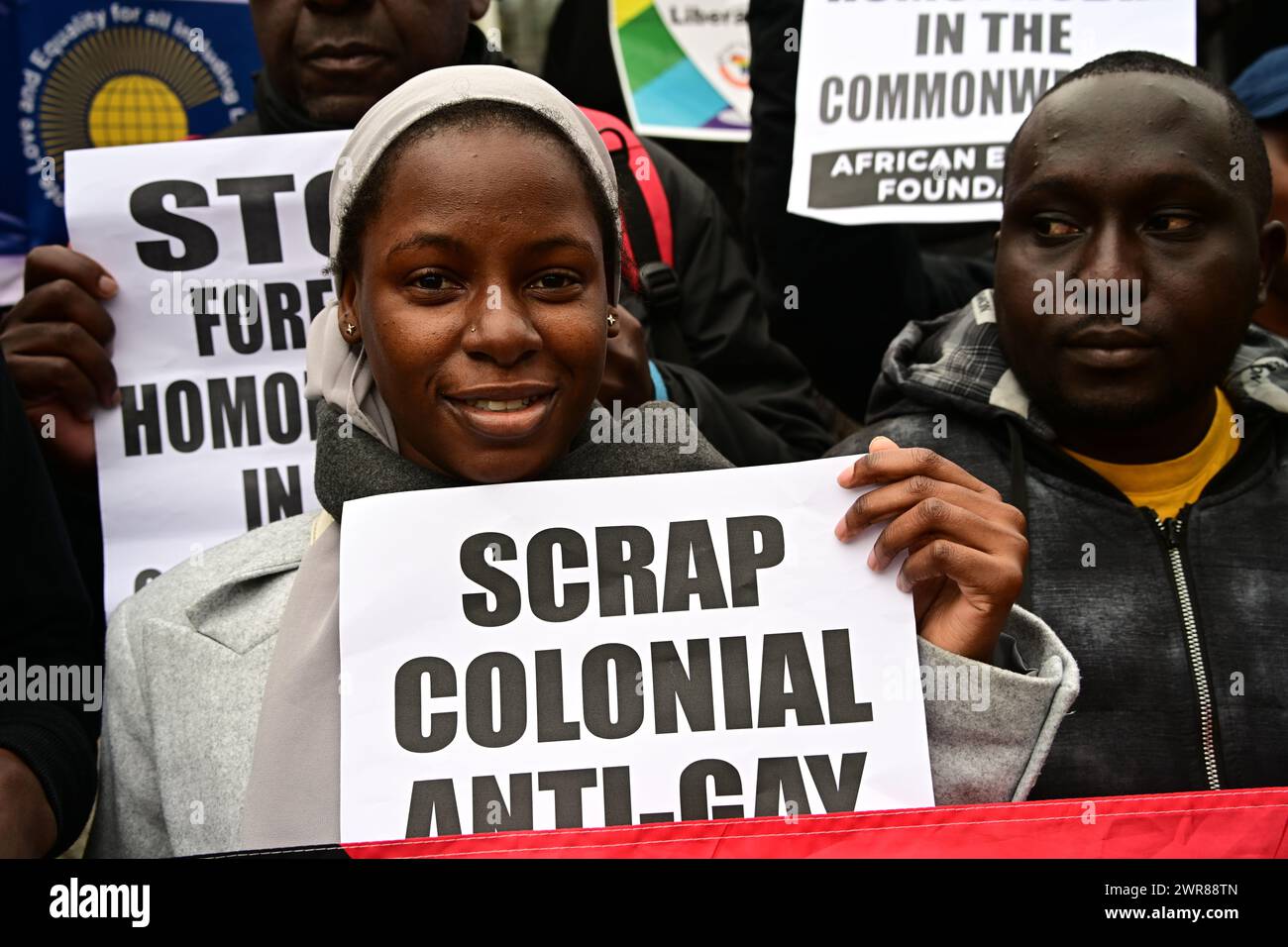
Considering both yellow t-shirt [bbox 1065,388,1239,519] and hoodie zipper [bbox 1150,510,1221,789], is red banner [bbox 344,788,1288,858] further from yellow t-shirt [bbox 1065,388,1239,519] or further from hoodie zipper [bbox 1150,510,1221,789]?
yellow t-shirt [bbox 1065,388,1239,519]

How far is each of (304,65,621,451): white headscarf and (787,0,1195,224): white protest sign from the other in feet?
3.87

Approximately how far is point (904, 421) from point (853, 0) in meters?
1.18

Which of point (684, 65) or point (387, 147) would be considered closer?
point (387, 147)

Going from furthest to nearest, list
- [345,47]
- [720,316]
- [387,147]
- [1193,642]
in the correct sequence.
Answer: [720,316] → [345,47] → [1193,642] → [387,147]

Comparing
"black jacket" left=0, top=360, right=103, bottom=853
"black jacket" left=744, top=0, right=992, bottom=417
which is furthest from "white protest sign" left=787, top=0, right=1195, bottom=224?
"black jacket" left=0, top=360, right=103, bottom=853

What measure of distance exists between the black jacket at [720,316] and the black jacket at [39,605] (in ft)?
4.13

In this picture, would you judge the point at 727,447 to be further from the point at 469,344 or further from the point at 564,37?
the point at 564,37

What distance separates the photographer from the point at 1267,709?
279 cm

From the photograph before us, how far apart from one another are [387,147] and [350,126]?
1.24 meters

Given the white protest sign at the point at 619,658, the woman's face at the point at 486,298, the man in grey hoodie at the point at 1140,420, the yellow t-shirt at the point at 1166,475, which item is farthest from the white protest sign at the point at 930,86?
the white protest sign at the point at 619,658

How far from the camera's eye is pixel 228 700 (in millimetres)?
2506

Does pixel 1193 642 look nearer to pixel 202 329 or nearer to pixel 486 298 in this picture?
pixel 486 298

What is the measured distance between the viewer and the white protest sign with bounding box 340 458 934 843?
89.0 inches

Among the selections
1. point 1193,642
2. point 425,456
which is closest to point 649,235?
point 425,456
